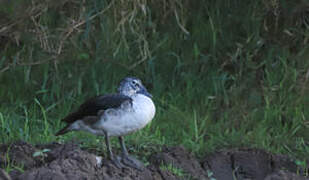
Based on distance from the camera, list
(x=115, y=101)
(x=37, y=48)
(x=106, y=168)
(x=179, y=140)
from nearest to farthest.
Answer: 1. (x=106, y=168)
2. (x=115, y=101)
3. (x=179, y=140)
4. (x=37, y=48)

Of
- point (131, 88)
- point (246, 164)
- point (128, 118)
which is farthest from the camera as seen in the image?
point (246, 164)

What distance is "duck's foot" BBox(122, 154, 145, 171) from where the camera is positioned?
465 centimetres

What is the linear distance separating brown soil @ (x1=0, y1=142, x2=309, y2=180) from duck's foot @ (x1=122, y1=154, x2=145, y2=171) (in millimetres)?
67

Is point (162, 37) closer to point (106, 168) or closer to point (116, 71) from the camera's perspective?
point (116, 71)

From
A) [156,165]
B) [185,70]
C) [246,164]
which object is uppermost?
[185,70]

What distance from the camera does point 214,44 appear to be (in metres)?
6.81

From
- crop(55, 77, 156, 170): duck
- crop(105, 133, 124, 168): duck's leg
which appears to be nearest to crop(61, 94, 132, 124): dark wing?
crop(55, 77, 156, 170): duck

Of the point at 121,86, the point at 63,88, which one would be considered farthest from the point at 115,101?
the point at 63,88

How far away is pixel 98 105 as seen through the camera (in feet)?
15.9

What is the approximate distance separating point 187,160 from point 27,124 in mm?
1753

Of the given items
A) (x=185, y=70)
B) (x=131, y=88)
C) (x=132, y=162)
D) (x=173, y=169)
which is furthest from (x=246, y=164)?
(x=185, y=70)

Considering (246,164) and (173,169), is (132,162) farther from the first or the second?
(246,164)

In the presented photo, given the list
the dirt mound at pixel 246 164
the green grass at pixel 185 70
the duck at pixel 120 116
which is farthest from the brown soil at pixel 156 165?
the green grass at pixel 185 70

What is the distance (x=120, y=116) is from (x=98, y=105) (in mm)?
261
